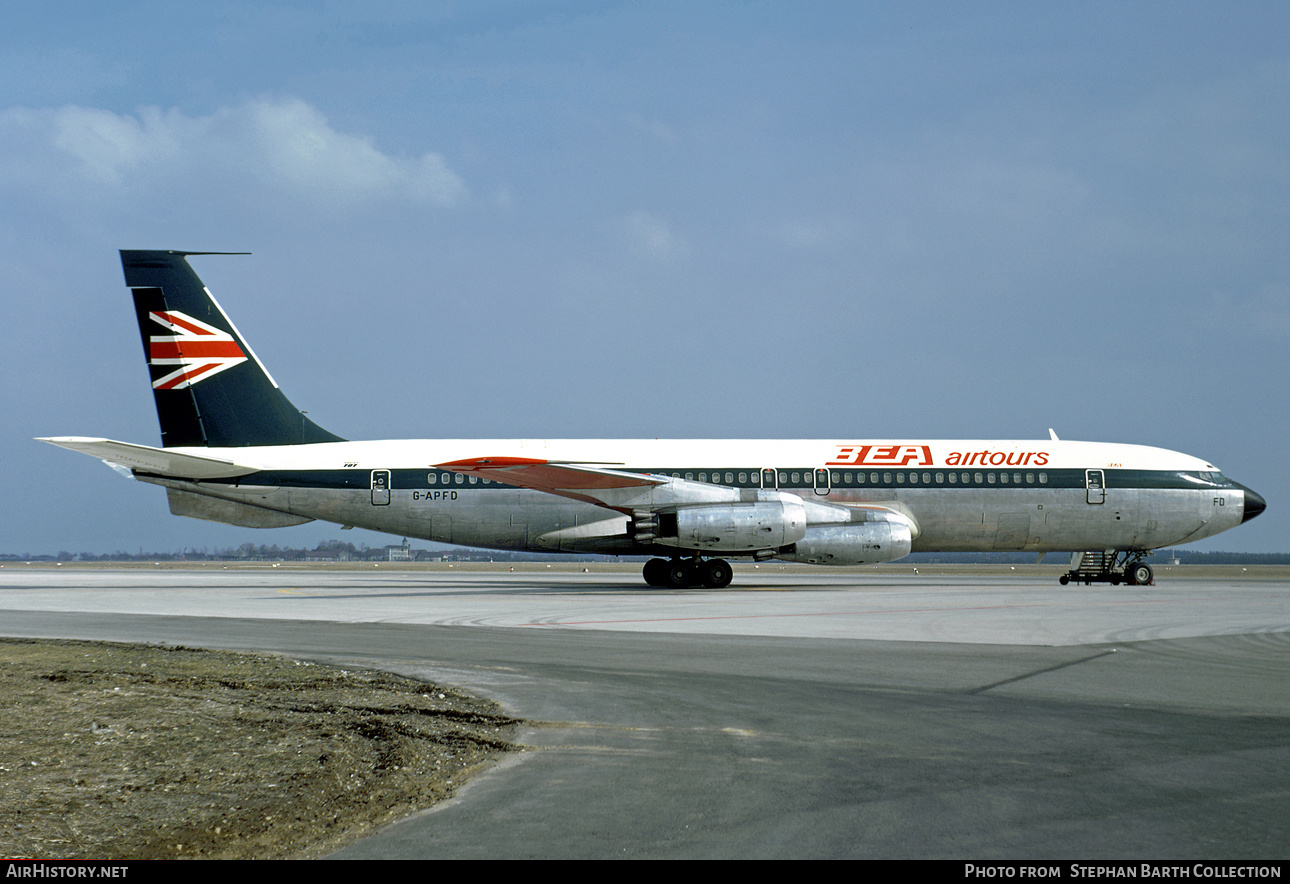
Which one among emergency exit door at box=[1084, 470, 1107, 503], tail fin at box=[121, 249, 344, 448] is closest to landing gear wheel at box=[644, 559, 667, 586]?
tail fin at box=[121, 249, 344, 448]

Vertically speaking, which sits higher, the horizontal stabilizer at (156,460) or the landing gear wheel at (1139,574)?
the horizontal stabilizer at (156,460)

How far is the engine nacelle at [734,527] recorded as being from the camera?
2756 centimetres

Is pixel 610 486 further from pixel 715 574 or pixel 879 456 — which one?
pixel 879 456

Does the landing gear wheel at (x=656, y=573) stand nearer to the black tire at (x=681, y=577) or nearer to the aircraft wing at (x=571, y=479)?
the black tire at (x=681, y=577)

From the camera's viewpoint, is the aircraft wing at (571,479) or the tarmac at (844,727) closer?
the tarmac at (844,727)

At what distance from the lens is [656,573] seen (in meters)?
30.6

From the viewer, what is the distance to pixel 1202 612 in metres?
19.4

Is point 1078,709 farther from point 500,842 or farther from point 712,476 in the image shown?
point 712,476

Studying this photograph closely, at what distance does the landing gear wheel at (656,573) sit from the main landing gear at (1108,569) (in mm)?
13672

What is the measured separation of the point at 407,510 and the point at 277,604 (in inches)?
290

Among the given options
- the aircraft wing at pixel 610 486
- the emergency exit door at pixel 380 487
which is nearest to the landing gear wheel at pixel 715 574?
the aircraft wing at pixel 610 486

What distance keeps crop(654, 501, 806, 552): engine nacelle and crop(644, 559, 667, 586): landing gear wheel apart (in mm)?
2696

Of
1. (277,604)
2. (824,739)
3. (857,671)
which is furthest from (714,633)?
(277,604)
